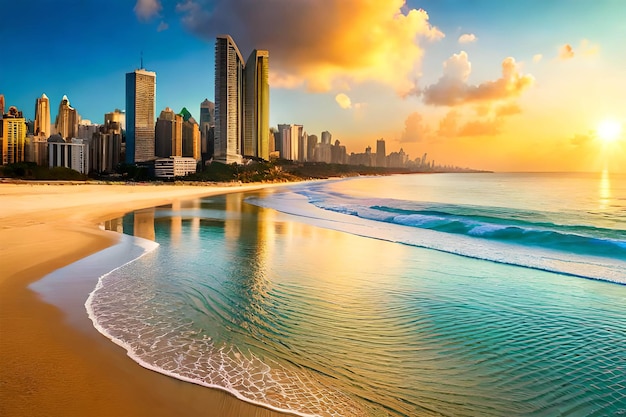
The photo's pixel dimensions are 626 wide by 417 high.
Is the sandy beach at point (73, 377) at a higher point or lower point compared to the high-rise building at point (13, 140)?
lower

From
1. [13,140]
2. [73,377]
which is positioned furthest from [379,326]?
[13,140]

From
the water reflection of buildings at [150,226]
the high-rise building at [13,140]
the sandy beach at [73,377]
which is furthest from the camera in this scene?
the high-rise building at [13,140]

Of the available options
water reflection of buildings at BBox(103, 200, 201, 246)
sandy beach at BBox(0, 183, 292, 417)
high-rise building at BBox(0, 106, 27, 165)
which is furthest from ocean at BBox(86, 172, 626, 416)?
high-rise building at BBox(0, 106, 27, 165)

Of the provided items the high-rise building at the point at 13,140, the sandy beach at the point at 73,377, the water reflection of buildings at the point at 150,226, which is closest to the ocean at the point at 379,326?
the sandy beach at the point at 73,377

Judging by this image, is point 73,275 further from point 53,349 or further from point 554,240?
point 554,240

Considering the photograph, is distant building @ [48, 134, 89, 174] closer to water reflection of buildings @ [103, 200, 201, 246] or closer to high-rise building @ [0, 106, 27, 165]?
high-rise building @ [0, 106, 27, 165]

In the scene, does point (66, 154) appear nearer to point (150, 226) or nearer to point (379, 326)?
point (150, 226)

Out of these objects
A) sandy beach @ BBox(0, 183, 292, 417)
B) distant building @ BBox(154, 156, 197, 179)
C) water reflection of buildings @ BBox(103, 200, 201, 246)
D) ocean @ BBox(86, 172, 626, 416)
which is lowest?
ocean @ BBox(86, 172, 626, 416)

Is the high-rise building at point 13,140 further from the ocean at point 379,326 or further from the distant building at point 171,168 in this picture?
the ocean at point 379,326

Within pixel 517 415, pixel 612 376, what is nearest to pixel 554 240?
pixel 612 376
